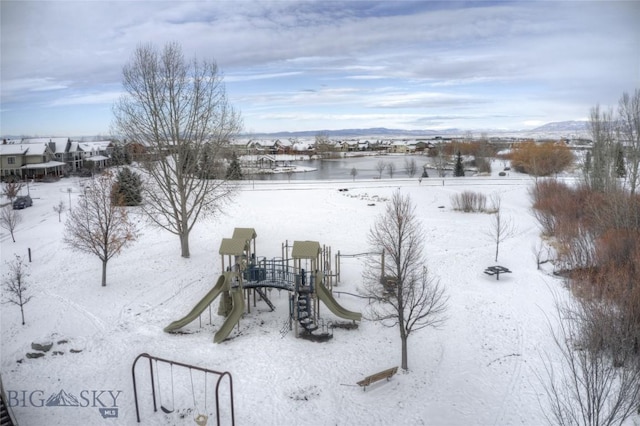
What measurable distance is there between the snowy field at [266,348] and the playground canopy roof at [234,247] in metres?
2.61

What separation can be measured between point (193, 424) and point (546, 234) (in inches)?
996

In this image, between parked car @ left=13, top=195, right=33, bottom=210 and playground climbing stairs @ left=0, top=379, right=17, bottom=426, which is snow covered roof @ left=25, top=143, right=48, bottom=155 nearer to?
parked car @ left=13, top=195, right=33, bottom=210

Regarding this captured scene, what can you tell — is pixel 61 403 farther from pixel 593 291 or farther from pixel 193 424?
pixel 593 291

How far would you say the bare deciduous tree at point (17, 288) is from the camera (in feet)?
56.3

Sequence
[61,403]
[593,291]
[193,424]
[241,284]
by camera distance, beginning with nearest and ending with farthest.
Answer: [193,424] < [61,403] < [593,291] < [241,284]

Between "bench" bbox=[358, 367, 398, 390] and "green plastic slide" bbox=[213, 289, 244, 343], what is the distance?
519 centimetres

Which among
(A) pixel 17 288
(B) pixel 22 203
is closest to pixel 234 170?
(A) pixel 17 288

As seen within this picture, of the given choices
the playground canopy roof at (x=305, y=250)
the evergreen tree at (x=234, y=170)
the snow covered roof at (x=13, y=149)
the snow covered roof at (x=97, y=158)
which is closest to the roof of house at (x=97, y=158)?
the snow covered roof at (x=97, y=158)

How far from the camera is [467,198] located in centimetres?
3712

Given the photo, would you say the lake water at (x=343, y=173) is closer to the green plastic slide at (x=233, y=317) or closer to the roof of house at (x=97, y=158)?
the roof of house at (x=97, y=158)

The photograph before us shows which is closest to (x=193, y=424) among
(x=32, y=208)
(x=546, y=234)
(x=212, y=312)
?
(x=212, y=312)

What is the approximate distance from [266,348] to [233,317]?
6.26ft

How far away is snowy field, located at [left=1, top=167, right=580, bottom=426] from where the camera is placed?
1223cm

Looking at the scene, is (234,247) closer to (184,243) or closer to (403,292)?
(403,292)
